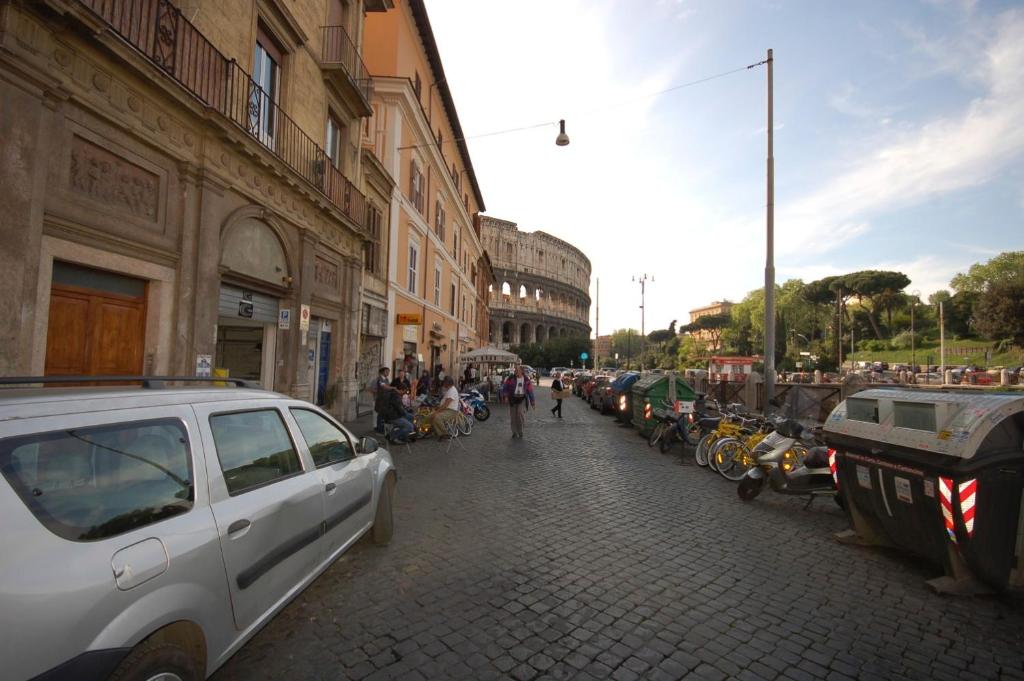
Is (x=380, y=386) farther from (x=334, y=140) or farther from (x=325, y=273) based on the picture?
(x=334, y=140)

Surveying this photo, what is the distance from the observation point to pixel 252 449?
120 inches

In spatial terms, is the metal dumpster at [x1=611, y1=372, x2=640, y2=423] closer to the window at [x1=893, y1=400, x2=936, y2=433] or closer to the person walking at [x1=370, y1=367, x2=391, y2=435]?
the person walking at [x1=370, y1=367, x2=391, y2=435]

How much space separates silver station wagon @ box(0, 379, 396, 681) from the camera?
168 centimetres

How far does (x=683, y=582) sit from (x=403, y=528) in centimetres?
286

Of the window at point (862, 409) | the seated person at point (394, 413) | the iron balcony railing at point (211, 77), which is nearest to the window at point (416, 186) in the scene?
the iron balcony railing at point (211, 77)

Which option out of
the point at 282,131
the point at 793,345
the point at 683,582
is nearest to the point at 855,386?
the point at 683,582

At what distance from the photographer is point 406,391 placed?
15125mm

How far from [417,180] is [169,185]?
1455 centimetres

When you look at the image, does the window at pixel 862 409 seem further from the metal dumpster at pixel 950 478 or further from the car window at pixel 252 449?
the car window at pixel 252 449

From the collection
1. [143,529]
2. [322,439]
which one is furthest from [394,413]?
[143,529]

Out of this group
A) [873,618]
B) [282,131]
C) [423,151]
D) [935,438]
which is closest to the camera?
[873,618]

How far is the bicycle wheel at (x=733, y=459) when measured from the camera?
Result: 323 inches

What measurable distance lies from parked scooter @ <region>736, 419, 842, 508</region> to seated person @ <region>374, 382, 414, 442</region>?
20.8ft

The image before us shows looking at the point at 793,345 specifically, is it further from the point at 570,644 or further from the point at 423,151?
the point at 570,644
